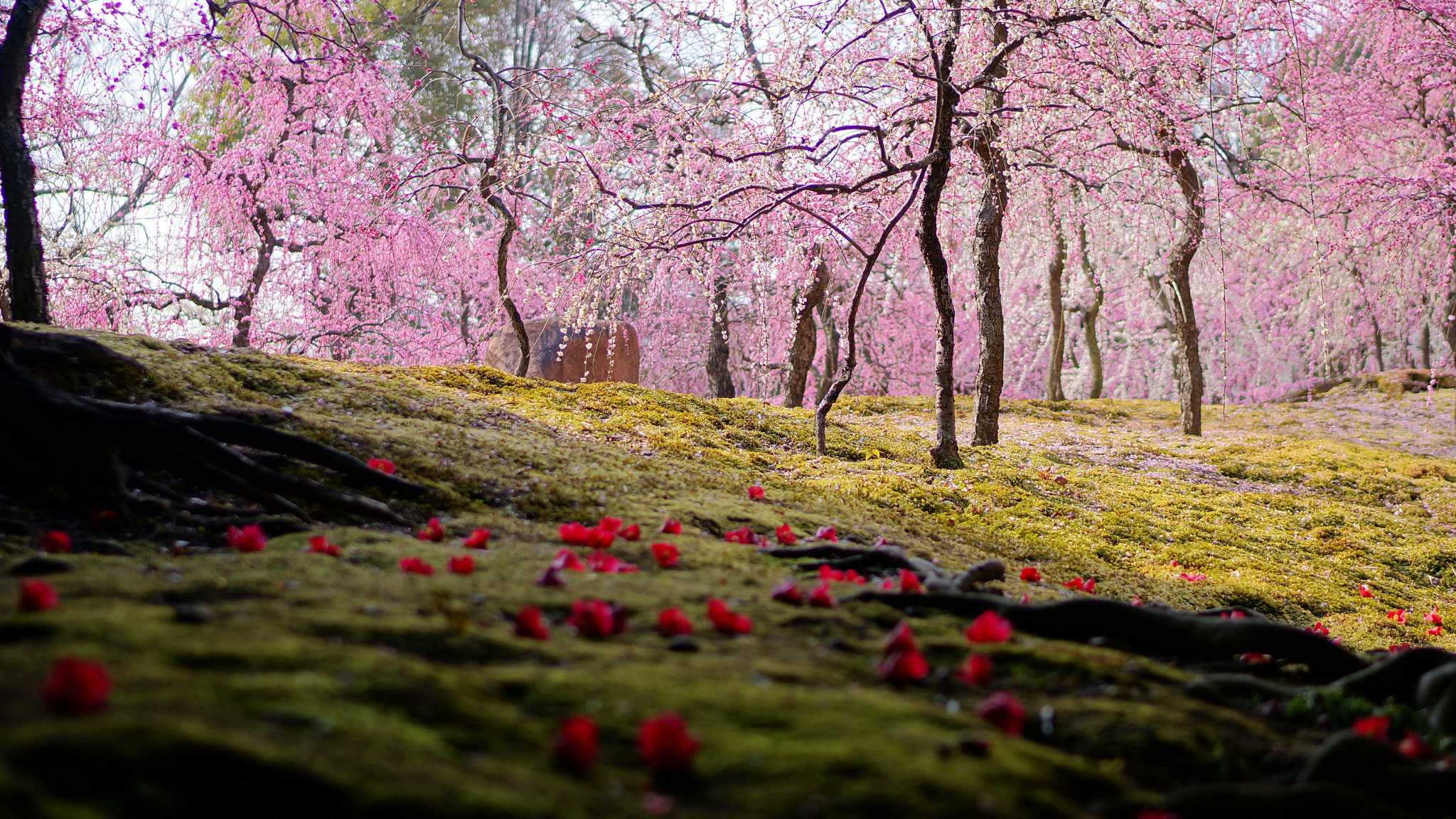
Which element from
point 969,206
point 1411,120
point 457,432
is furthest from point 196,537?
point 1411,120

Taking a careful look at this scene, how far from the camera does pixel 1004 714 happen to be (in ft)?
6.86

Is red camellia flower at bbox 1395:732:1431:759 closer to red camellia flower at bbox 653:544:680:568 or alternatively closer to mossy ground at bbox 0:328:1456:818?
mossy ground at bbox 0:328:1456:818

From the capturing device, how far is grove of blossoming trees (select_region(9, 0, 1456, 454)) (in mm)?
9195

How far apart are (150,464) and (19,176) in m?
4.75

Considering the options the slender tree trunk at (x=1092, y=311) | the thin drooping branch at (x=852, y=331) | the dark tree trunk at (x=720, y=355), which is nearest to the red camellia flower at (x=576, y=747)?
the thin drooping branch at (x=852, y=331)

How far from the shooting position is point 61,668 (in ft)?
4.83

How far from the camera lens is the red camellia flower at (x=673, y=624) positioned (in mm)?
2480

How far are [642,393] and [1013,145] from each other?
18.4 ft

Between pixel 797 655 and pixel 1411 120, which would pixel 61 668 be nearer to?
pixel 797 655

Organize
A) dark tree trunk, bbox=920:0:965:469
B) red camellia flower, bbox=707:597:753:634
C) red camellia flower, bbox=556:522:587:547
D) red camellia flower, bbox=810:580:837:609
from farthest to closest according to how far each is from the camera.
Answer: dark tree trunk, bbox=920:0:965:469
red camellia flower, bbox=556:522:587:547
red camellia flower, bbox=810:580:837:609
red camellia flower, bbox=707:597:753:634

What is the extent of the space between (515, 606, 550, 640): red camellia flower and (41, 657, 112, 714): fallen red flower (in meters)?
0.98

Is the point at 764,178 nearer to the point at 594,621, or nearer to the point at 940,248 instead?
the point at 940,248

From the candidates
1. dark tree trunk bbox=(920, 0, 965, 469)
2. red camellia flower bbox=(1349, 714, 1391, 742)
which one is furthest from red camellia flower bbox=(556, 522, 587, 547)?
dark tree trunk bbox=(920, 0, 965, 469)

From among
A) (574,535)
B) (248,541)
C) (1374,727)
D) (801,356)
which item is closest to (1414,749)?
(1374,727)
